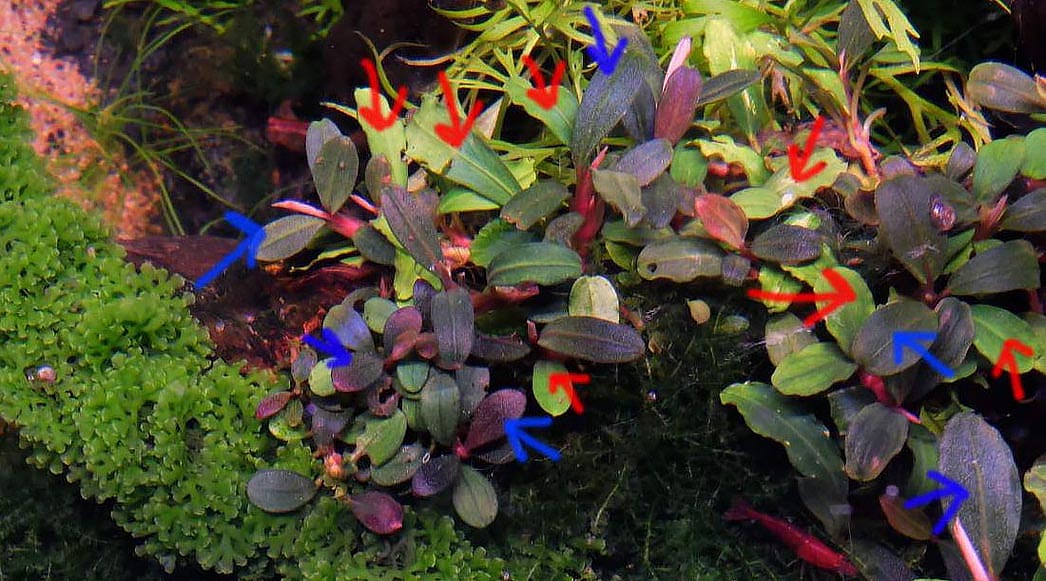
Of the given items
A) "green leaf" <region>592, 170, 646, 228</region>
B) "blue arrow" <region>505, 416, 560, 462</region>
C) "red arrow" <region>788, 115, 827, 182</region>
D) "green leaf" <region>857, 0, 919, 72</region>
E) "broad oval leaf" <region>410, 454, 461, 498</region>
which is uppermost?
"green leaf" <region>857, 0, 919, 72</region>

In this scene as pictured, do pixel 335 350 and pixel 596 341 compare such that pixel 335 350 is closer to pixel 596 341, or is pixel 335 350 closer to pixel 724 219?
pixel 596 341

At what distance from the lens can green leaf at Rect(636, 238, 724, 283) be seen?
188cm

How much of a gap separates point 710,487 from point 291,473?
995 millimetres

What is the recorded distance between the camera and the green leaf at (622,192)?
1779 millimetres

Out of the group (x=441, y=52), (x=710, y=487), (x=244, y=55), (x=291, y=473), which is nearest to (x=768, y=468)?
(x=710, y=487)

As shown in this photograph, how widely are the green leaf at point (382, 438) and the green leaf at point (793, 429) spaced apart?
0.73 m

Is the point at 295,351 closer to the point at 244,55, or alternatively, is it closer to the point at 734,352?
the point at 734,352

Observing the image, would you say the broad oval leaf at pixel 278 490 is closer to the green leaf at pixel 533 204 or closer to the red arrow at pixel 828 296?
the green leaf at pixel 533 204

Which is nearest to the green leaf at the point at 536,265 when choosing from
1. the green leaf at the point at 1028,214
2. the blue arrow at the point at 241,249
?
the blue arrow at the point at 241,249

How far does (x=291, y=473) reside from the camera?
1.94 m

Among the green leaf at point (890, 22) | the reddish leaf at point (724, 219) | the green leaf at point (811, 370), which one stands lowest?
the green leaf at point (811, 370)

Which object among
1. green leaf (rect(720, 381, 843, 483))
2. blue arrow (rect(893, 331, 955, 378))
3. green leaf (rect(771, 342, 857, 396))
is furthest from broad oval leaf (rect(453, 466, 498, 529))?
blue arrow (rect(893, 331, 955, 378))

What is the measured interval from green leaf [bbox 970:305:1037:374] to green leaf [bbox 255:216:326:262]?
152 centimetres

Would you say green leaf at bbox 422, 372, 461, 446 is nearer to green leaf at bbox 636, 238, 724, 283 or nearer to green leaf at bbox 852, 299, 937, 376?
green leaf at bbox 636, 238, 724, 283
